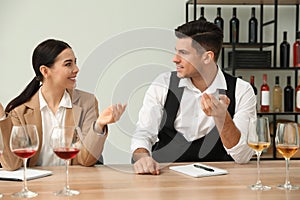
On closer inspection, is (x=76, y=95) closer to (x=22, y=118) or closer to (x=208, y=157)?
(x=22, y=118)

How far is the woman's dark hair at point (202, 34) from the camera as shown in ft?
8.48

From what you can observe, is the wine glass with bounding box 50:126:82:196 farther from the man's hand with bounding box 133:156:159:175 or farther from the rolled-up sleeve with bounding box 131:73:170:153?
the rolled-up sleeve with bounding box 131:73:170:153

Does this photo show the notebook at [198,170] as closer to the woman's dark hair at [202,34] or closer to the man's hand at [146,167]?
the man's hand at [146,167]

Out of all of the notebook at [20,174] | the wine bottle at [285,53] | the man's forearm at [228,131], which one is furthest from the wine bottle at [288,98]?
the notebook at [20,174]

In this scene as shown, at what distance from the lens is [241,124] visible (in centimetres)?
232

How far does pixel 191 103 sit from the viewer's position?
2.59 metres

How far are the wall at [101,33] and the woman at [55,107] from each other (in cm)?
130

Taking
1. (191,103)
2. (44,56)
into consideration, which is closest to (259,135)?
(191,103)

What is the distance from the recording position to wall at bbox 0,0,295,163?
3.89 m

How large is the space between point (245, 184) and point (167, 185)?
275 mm

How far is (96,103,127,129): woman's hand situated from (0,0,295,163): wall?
1.85 m

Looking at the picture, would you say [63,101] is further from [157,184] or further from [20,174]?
[157,184]

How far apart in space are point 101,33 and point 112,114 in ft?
7.18

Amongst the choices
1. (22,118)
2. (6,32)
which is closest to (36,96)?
(22,118)
